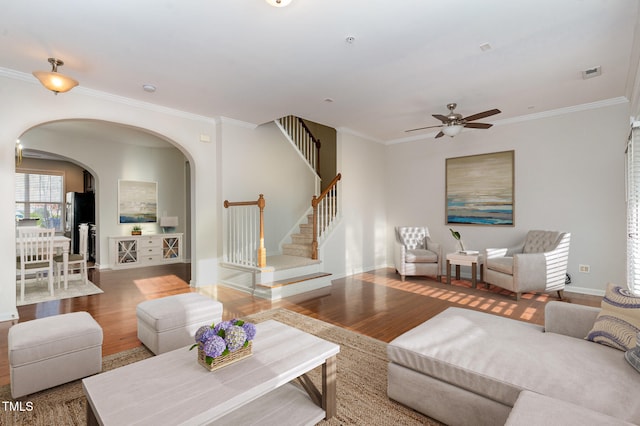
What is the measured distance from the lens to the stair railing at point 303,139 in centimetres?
681

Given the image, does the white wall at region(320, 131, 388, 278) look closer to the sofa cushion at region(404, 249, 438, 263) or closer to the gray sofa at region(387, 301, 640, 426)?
the sofa cushion at region(404, 249, 438, 263)

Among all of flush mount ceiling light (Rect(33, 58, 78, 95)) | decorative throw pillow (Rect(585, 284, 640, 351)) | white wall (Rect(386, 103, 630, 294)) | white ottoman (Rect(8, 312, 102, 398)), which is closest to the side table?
white wall (Rect(386, 103, 630, 294))

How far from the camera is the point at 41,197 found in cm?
845

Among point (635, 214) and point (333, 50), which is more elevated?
point (333, 50)

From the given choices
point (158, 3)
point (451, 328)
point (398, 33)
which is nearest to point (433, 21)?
point (398, 33)

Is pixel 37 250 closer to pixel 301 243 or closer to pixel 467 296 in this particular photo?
pixel 301 243

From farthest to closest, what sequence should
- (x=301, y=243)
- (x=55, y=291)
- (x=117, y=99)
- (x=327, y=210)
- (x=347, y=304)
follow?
(x=301, y=243)
(x=327, y=210)
(x=55, y=291)
(x=117, y=99)
(x=347, y=304)

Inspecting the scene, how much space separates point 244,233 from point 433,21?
420 cm

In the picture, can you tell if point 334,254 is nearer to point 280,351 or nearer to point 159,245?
point 280,351

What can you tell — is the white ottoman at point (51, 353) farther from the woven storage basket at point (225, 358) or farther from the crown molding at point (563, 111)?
the crown molding at point (563, 111)

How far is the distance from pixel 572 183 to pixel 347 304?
13.4 ft

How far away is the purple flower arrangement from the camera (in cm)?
161

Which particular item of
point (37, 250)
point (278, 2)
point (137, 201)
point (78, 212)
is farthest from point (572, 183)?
point (78, 212)

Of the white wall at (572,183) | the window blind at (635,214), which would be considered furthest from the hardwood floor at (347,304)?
the window blind at (635,214)
